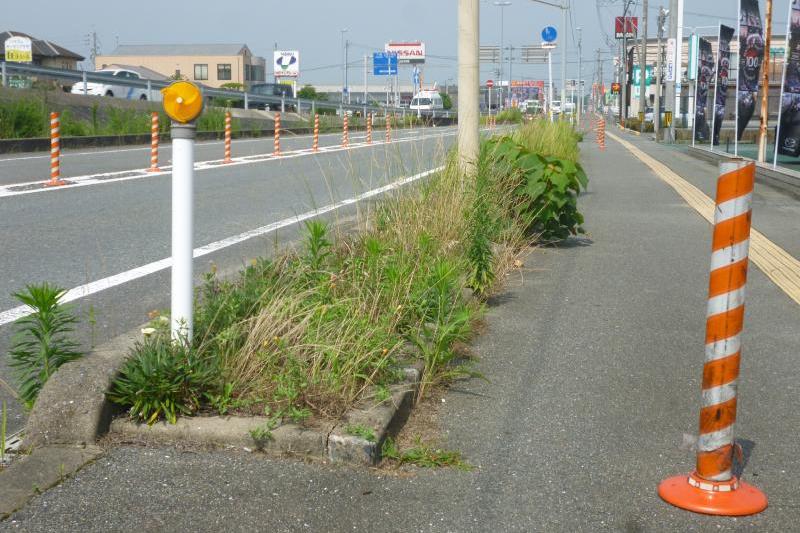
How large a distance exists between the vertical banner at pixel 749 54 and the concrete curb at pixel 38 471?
23.4 m

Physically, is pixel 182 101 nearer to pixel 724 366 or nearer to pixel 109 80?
pixel 724 366

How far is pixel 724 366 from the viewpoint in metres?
3.93

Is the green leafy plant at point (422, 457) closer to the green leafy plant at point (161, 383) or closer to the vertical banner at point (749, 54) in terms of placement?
the green leafy plant at point (161, 383)

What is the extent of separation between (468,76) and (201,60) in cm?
9854

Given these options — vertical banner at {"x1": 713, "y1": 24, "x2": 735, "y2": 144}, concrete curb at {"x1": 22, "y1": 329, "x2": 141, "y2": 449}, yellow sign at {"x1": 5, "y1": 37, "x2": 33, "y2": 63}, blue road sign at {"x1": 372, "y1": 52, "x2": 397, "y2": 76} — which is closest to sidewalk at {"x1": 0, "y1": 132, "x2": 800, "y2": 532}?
concrete curb at {"x1": 22, "y1": 329, "x2": 141, "y2": 449}

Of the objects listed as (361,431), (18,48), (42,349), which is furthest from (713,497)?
(18,48)

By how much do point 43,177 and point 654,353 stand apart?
43.6ft

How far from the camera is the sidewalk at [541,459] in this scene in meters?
3.67

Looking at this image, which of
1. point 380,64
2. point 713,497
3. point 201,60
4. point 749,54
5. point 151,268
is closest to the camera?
point 713,497

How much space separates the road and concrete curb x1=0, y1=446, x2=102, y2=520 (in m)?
0.57

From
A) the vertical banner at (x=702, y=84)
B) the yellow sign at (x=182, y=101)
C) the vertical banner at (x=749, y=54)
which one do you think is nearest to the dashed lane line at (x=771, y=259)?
the yellow sign at (x=182, y=101)

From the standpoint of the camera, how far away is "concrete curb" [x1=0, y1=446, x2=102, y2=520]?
3.64 metres

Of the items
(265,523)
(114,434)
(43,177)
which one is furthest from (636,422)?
(43,177)

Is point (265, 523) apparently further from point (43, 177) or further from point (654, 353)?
point (43, 177)
